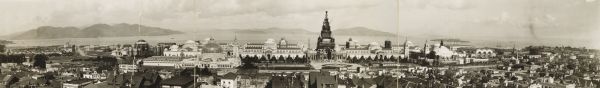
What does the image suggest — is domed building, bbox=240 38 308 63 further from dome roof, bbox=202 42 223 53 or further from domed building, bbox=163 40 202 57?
domed building, bbox=163 40 202 57

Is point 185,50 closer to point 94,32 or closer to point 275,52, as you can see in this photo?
point 94,32

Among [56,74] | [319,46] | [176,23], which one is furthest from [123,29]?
[319,46]

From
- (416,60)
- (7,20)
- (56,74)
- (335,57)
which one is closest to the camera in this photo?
(7,20)

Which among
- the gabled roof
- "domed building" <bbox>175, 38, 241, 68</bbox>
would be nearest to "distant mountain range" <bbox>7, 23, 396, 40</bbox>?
the gabled roof

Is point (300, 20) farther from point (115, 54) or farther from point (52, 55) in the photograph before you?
point (52, 55)

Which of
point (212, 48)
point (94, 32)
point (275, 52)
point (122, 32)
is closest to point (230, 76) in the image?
point (212, 48)

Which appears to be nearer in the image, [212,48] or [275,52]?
[212,48]

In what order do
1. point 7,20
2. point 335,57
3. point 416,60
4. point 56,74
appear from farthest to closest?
point 335,57, point 416,60, point 56,74, point 7,20

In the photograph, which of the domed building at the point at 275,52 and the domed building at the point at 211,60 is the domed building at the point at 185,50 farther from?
the domed building at the point at 275,52
